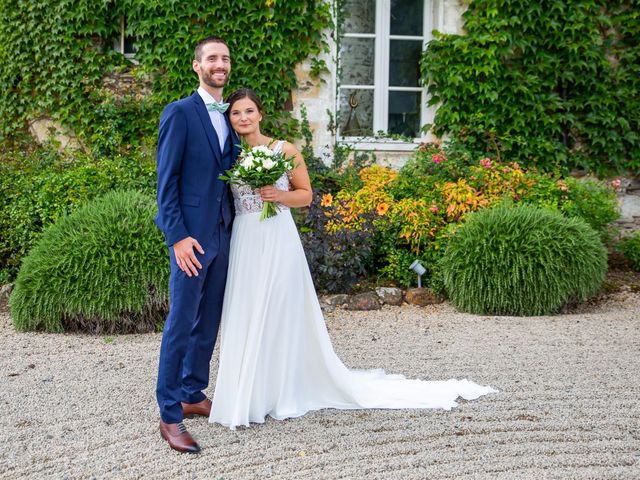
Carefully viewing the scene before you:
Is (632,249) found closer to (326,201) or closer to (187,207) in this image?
(326,201)


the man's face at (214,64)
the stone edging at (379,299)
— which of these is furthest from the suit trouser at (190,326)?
the stone edging at (379,299)

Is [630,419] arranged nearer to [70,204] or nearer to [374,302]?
[374,302]

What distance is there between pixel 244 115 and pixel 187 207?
59cm

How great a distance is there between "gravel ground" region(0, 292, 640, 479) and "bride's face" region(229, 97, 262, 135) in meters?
1.53

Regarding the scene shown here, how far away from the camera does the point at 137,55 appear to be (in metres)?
8.73

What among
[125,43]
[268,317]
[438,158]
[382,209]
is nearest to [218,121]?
[268,317]

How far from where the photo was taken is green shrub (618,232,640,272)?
830 cm

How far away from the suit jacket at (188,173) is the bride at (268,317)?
23cm

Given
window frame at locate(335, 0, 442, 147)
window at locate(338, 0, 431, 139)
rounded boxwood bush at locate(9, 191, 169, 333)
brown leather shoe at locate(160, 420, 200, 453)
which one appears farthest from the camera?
window at locate(338, 0, 431, 139)

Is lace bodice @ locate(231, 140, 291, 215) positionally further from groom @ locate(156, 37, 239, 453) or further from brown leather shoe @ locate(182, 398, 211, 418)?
brown leather shoe @ locate(182, 398, 211, 418)

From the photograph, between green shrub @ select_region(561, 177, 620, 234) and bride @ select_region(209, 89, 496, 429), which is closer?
bride @ select_region(209, 89, 496, 429)

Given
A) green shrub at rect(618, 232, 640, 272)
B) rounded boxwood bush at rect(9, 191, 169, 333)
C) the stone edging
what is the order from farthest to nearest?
green shrub at rect(618, 232, 640, 272) < the stone edging < rounded boxwood bush at rect(9, 191, 169, 333)

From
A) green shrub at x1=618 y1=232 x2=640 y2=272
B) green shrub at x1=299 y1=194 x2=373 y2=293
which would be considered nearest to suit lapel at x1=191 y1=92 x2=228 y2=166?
green shrub at x1=299 y1=194 x2=373 y2=293

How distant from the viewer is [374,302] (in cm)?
687
